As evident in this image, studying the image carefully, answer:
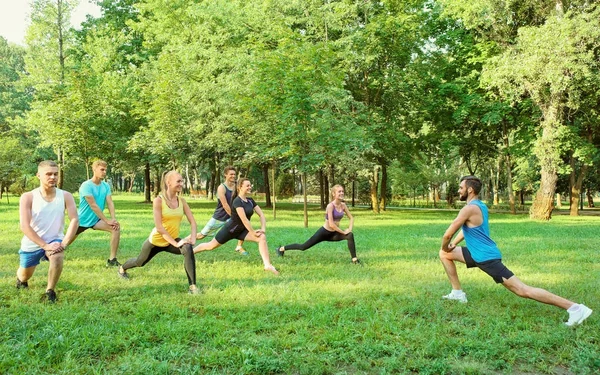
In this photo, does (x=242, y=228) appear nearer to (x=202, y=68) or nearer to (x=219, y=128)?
(x=219, y=128)

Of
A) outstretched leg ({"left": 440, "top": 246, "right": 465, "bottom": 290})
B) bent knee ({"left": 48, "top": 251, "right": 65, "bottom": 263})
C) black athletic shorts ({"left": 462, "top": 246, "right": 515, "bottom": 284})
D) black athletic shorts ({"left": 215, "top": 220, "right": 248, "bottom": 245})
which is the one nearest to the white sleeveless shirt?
bent knee ({"left": 48, "top": 251, "right": 65, "bottom": 263})

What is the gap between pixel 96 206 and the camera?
855cm

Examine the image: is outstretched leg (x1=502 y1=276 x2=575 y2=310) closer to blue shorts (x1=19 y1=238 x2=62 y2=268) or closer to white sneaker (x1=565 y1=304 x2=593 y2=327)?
white sneaker (x1=565 y1=304 x2=593 y2=327)

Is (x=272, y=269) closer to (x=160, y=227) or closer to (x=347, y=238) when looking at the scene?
(x=347, y=238)

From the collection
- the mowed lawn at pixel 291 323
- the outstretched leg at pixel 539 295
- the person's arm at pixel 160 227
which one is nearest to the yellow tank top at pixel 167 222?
the person's arm at pixel 160 227

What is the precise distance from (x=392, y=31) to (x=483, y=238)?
22012mm

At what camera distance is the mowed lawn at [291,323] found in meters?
4.19

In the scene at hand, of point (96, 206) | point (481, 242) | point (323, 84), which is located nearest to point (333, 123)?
point (323, 84)

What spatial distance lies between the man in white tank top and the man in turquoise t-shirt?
89.7 inches

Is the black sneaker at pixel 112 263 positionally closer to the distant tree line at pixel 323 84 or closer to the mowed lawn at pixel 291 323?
the mowed lawn at pixel 291 323

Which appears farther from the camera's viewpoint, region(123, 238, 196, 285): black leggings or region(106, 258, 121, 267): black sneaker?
region(106, 258, 121, 267): black sneaker

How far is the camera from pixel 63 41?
28.6 meters

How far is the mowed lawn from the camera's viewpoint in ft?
13.8

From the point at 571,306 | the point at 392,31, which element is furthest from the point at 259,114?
the point at 571,306
